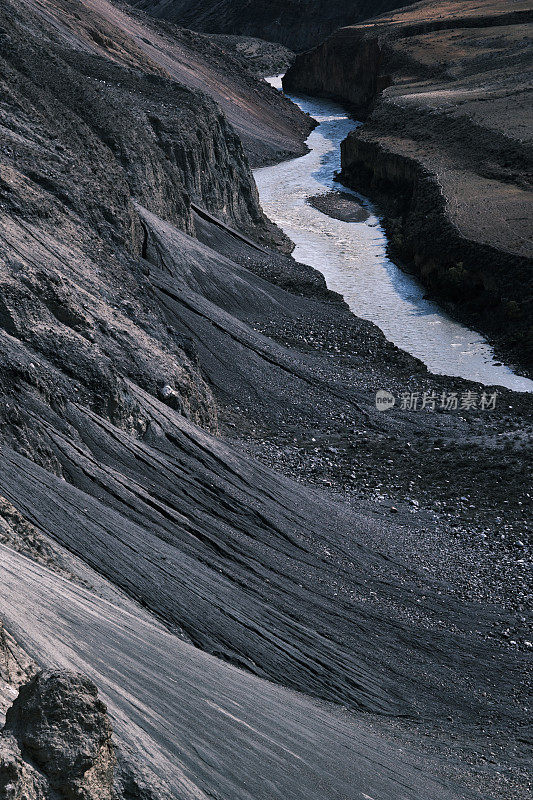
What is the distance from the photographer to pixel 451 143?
41719mm

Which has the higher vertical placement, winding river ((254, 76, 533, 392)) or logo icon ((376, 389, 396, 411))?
winding river ((254, 76, 533, 392))

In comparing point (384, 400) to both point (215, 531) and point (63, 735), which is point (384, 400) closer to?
point (215, 531)

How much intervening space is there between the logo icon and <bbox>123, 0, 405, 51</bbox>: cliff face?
84139 mm

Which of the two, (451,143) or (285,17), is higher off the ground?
(285,17)

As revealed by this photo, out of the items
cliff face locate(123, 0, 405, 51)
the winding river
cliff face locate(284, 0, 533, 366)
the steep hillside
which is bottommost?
the steep hillside

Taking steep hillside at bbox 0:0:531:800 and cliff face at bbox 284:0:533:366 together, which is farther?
cliff face at bbox 284:0:533:366

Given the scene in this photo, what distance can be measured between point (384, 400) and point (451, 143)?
2711 cm

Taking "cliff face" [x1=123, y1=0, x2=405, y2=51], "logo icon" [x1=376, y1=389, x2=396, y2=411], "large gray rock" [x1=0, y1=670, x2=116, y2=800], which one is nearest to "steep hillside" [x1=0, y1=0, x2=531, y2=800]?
"large gray rock" [x1=0, y1=670, x2=116, y2=800]

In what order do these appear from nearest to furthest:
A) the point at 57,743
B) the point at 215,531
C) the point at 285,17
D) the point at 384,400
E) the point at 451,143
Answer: the point at 57,743
the point at 215,531
the point at 384,400
the point at 451,143
the point at 285,17

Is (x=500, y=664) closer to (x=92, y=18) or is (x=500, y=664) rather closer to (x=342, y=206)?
(x=342, y=206)

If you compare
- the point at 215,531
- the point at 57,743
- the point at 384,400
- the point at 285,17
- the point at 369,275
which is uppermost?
the point at 285,17

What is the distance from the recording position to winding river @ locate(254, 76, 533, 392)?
25094mm

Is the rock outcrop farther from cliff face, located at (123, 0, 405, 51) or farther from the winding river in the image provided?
cliff face, located at (123, 0, 405, 51)

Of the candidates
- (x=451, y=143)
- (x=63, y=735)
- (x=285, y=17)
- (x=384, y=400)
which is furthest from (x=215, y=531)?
(x=285, y=17)
